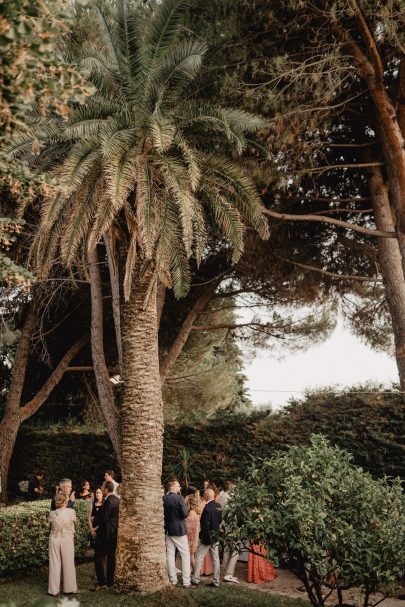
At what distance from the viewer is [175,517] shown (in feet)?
33.6

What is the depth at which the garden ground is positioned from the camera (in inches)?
337

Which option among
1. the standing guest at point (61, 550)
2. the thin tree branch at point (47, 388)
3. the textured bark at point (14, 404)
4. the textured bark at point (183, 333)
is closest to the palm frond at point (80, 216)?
the standing guest at point (61, 550)

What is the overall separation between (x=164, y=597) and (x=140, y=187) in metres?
6.21

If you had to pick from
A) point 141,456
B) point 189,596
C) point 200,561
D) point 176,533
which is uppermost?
point 141,456

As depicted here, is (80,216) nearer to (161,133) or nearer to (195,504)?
(161,133)

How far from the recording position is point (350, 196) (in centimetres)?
1427

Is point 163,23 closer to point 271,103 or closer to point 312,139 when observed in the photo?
point 271,103

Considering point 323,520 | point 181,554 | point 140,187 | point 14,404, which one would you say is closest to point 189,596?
point 181,554

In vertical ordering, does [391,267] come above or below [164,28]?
below

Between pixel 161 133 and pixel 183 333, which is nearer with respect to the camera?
pixel 161 133

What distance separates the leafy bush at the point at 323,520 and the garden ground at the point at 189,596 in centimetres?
160

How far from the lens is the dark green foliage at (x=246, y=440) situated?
1238cm

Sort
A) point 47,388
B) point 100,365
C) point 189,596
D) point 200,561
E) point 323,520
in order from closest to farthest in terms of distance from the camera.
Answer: point 323,520 < point 189,596 < point 200,561 < point 100,365 < point 47,388

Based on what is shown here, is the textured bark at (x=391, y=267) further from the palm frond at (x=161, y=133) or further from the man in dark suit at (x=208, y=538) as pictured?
the palm frond at (x=161, y=133)
